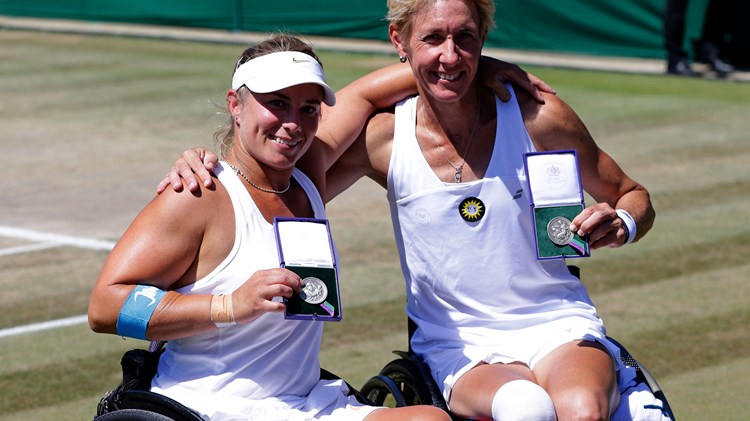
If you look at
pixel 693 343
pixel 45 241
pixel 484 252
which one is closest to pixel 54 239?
pixel 45 241

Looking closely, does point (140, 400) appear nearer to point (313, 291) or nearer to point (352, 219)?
point (313, 291)

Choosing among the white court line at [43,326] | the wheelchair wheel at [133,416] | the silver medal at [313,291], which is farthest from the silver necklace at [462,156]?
the white court line at [43,326]

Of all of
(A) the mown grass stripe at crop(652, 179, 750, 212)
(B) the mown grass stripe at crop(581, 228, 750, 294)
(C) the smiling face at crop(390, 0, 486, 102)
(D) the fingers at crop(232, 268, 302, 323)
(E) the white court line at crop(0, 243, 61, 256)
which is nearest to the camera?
(D) the fingers at crop(232, 268, 302, 323)

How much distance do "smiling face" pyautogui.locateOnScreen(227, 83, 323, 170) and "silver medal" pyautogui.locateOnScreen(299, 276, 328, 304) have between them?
0.48 metres

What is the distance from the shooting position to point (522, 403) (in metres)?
4.20

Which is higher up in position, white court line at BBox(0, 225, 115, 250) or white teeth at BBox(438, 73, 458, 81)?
white teeth at BBox(438, 73, 458, 81)

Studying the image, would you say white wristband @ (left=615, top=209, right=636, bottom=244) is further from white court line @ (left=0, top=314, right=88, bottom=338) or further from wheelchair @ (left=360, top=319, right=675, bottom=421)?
white court line @ (left=0, top=314, right=88, bottom=338)

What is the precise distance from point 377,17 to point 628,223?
14.8 metres

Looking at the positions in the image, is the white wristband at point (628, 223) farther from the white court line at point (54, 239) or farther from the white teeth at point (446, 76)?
the white court line at point (54, 239)

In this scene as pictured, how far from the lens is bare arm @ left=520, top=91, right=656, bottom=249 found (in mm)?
4801

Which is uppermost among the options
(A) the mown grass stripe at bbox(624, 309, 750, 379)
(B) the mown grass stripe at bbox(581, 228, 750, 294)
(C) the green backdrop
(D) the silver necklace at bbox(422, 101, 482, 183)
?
(C) the green backdrop

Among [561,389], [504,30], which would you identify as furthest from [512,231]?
[504,30]

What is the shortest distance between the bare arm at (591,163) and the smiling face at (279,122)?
95cm

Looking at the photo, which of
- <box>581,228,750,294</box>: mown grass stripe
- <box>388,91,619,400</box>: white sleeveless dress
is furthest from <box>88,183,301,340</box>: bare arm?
<box>581,228,750,294</box>: mown grass stripe
